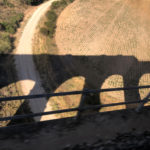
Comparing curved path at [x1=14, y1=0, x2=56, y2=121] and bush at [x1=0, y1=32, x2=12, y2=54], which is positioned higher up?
bush at [x1=0, y1=32, x2=12, y2=54]

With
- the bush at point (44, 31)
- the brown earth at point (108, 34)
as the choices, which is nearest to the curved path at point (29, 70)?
the bush at point (44, 31)

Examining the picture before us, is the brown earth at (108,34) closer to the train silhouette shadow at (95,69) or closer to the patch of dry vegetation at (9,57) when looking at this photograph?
the train silhouette shadow at (95,69)

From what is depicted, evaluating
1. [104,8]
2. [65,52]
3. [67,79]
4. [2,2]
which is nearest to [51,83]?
[67,79]

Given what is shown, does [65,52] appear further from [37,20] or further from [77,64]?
[37,20]

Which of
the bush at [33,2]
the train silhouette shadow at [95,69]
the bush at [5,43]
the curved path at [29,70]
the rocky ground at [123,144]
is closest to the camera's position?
the rocky ground at [123,144]

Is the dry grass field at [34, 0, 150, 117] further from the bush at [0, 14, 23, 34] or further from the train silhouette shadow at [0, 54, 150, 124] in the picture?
the bush at [0, 14, 23, 34]

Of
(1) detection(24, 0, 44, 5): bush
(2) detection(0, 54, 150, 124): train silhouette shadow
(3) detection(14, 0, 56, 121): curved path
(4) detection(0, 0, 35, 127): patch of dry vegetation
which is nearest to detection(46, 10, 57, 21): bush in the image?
(3) detection(14, 0, 56, 121): curved path
